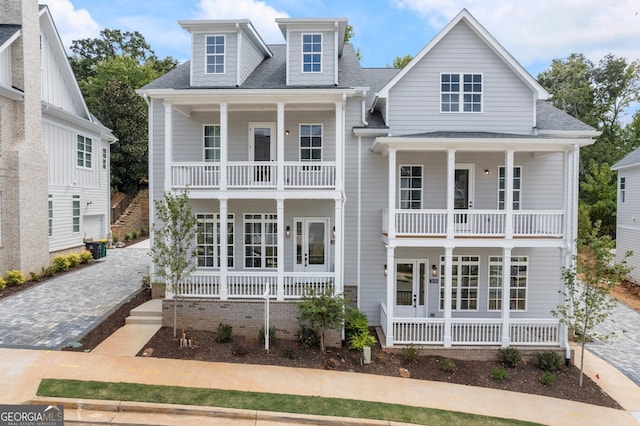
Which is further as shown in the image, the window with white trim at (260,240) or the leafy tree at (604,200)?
the leafy tree at (604,200)

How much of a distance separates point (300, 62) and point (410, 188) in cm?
593

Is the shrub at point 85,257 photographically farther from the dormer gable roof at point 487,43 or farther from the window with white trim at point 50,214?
the dormer gable roof at point 487,43

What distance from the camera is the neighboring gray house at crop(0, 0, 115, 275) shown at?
14.4 m

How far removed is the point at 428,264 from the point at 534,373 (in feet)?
14.3

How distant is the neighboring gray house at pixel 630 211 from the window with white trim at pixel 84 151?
30716mm

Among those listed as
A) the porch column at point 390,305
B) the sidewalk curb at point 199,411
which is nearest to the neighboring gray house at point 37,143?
the sidewalk curb at point 199,411

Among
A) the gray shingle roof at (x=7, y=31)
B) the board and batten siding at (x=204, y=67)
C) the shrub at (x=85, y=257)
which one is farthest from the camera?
the shrub at (x=85, y=257)

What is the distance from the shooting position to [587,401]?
29.3ft

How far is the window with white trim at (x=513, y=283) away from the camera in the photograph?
12727mm

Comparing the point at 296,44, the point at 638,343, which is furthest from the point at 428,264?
the point at 296,44

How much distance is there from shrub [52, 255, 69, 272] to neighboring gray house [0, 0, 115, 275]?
34 cm

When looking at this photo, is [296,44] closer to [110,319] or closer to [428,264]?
[428,264]

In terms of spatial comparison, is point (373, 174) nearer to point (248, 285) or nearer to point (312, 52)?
point (312, 52)

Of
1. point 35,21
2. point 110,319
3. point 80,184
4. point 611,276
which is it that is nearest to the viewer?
point 611,276
